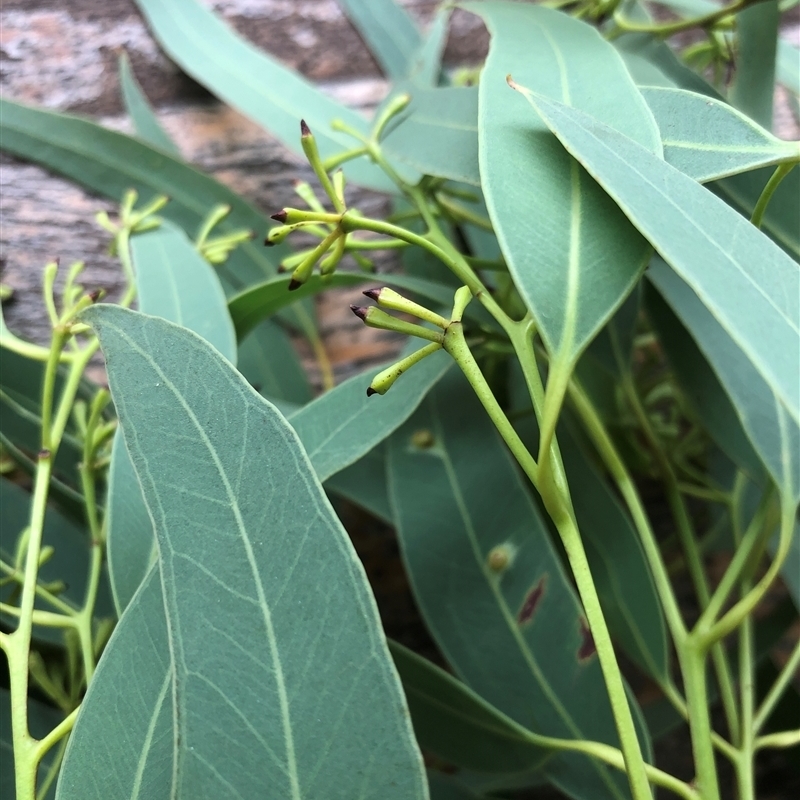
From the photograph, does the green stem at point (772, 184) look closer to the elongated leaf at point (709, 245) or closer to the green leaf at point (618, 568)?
the elongated leaf at point (709, 245)

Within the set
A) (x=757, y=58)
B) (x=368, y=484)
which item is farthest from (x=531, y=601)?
(x=757, y=58)

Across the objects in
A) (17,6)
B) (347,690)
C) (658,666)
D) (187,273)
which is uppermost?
(17,6)

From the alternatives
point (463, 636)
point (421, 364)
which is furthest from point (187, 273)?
point (463, 636)

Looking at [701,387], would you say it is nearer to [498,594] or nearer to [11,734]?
[498,594]

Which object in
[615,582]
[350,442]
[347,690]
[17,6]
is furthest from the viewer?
[17,6]

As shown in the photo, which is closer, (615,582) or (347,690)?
(347,690)

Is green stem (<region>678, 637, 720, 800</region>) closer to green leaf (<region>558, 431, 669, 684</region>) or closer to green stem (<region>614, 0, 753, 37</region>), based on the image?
green leaf (<region>558, 431, 669, 684</region>)

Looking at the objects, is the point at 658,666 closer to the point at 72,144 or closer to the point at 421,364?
the point at 421,364
